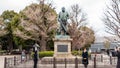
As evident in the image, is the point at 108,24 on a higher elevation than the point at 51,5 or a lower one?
lower

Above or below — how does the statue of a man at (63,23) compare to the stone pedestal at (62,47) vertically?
above

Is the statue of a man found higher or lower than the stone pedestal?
higher

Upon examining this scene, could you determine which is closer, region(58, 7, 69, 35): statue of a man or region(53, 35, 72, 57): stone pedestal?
region(53, 35, 72, 57): stone pedestal

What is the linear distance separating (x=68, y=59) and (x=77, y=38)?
34.0 metres

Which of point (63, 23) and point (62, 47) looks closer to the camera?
point (62, 47)

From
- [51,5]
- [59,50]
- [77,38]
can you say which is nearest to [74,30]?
[77,38]

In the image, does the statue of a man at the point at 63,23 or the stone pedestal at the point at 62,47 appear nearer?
the stone pedestal at the point at 62,47

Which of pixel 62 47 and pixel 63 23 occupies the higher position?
pixel 63 23

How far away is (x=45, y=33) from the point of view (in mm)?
51500

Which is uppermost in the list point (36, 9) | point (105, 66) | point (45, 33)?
point (36, 9)

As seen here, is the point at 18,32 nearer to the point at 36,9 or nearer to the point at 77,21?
the point at 36,9

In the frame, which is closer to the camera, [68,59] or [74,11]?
[68,59]

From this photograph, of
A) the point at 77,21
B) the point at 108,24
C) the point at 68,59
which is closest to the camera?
the point at 68,59

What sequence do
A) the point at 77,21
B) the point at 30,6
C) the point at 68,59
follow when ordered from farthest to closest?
the point at 77,21
the point at 30,6
the point at 68,59
